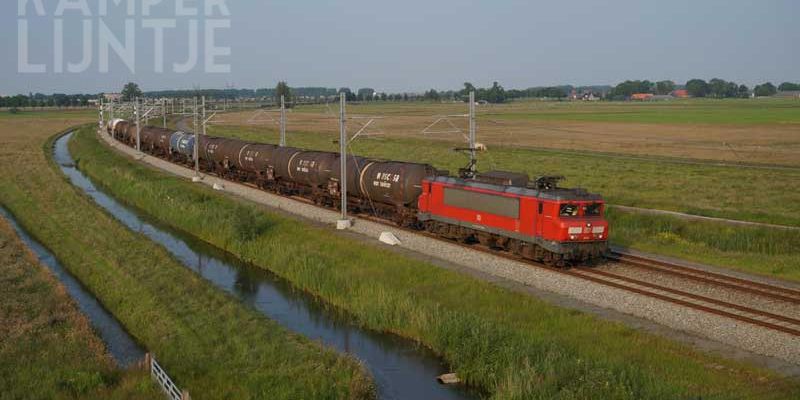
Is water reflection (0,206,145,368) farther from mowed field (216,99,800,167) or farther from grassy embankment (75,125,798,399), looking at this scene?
mowed field (216,99,800,167)

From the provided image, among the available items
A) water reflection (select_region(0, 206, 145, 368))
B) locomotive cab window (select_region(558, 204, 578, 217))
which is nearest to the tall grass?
locomotive cab window (select_region(558, 204, 578, 217))

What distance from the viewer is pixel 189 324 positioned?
21.2 meters

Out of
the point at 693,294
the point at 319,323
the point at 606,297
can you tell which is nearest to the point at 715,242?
the point at 693,294

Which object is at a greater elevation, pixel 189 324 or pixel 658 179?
pixel 658 179

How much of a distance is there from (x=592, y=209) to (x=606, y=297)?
439 centimetres

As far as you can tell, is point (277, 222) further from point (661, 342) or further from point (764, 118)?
point (764, 118)

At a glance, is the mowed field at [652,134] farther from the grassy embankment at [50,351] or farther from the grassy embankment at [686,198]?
the grassy embankment at [50,351]

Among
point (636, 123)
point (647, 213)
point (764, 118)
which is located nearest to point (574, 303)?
point (647, 213)

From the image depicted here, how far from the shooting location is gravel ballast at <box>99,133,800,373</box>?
18.4 metres

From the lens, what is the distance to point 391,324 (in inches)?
865

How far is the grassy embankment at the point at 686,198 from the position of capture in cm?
2967

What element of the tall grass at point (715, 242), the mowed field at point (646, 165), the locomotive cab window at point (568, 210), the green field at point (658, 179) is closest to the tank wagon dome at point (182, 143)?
the mowed field at point (646, 165)

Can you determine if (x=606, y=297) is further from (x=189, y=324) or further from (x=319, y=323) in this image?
(x=189, y=324)

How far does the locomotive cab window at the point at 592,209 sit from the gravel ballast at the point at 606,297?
2.37 m
